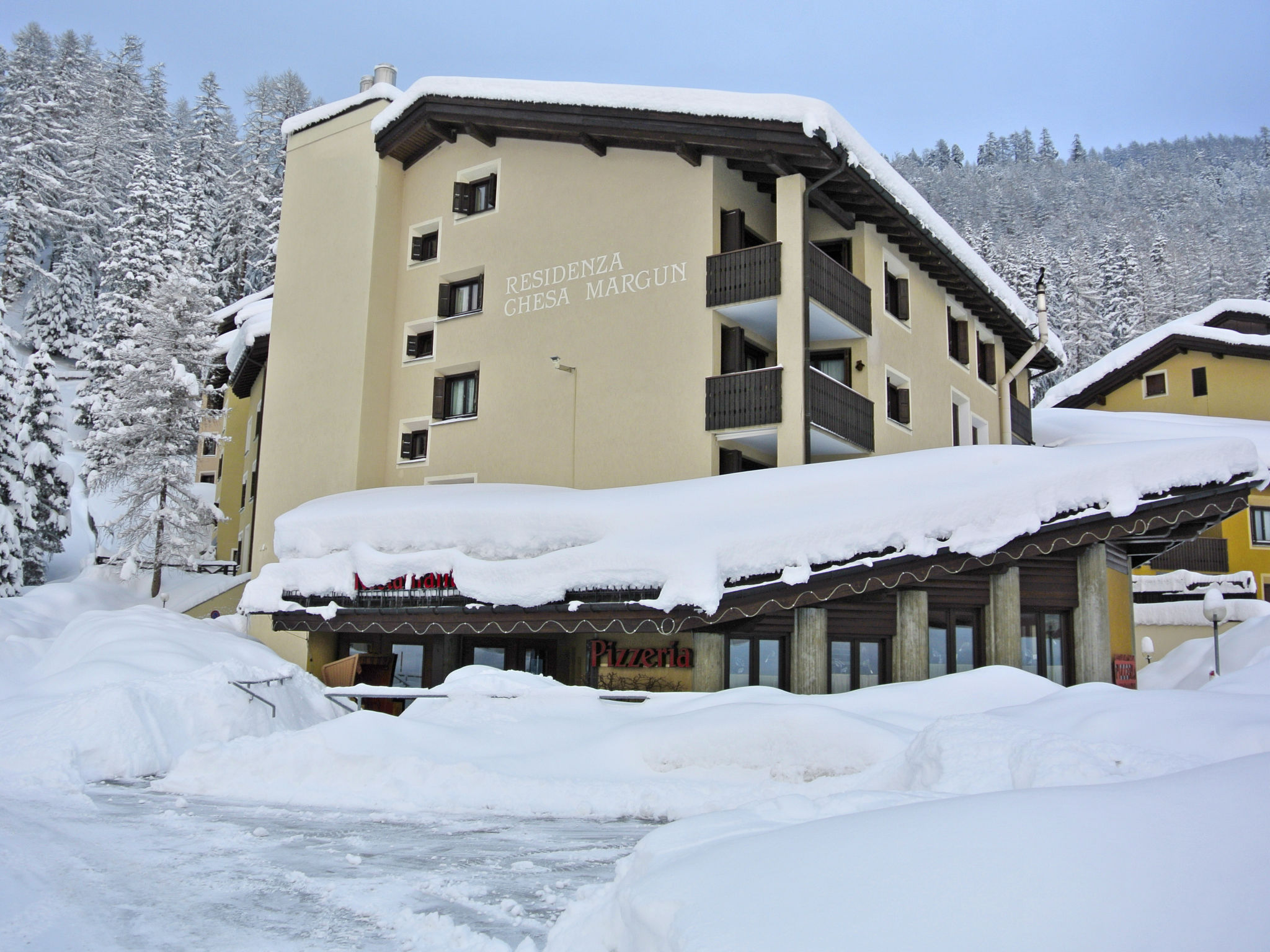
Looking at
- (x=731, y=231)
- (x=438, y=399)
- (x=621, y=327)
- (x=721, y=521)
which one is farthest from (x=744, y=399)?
(x=438, y=399)

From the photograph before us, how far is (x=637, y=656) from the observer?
18094 millimetres

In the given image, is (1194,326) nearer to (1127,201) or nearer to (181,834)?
(181,834)

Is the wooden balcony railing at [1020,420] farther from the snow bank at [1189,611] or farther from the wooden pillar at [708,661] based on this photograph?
the wooden pillar at [708,661]

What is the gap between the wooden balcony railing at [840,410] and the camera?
1972 centimetres

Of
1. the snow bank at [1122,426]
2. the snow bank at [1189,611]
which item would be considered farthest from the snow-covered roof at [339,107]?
the snow bank at [1189,611]

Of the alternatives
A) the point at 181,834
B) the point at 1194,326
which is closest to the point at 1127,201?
the point at 1194,326

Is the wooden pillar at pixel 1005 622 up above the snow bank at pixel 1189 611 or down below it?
below

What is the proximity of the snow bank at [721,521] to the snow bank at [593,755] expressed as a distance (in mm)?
2974

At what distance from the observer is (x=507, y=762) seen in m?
11.3

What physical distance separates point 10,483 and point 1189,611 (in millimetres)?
38211

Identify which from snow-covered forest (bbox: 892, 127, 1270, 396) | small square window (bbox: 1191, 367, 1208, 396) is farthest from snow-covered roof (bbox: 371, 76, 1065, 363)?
snow-covered forest (bbox: 892, 127, 1270, 396)

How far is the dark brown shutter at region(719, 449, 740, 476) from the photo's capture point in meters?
20.6

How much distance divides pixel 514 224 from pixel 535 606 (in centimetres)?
1025

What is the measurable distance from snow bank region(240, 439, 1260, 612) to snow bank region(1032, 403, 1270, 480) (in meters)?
15.5
